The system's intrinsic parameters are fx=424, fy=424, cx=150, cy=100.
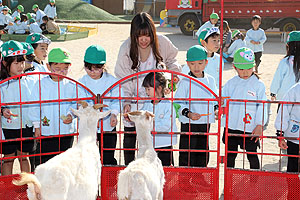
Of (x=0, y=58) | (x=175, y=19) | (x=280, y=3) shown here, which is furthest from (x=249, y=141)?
(x=175, y=19)

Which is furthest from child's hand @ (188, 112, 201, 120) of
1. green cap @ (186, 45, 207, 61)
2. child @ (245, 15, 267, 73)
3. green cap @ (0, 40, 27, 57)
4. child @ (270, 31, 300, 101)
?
child @ (245, 15, 267, 73)

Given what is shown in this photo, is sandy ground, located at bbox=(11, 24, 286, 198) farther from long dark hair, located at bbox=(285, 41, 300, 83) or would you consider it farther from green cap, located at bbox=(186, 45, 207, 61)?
green cap, located at bbox=(186, 45, 207, 61)

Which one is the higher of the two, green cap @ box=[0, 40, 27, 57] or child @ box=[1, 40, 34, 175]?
green cap @ box=[0, 40, 27, 57]

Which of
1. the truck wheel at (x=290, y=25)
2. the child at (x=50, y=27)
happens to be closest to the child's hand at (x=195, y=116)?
the child at (x=50, y=27)

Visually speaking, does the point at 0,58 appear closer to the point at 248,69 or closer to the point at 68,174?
the point at 68,174

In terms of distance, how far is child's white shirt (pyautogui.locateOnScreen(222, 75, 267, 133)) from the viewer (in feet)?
16.5

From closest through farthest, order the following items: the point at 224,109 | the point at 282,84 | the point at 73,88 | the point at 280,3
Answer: the point at 224,109
the point at 73,88
the point at 282,84
the point at 280,3

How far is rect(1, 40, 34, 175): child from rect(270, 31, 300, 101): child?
349 cm

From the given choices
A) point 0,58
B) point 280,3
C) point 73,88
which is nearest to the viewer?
point 73,88

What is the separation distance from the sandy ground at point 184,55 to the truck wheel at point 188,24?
453mm

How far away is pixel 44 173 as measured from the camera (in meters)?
3.45

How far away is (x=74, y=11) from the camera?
1315 inches

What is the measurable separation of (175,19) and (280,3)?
5846 millimetres

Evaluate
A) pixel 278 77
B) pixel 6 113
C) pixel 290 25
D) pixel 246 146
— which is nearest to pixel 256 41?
pixel 278 77
